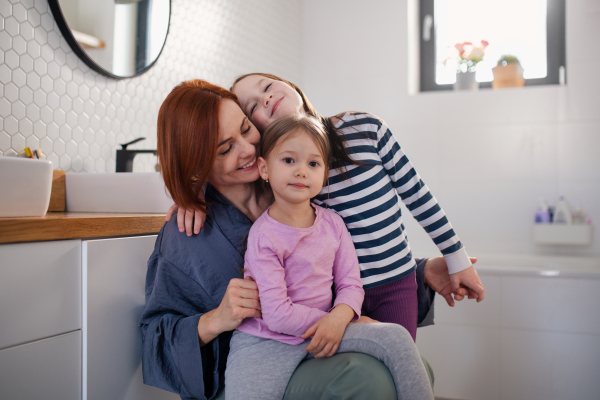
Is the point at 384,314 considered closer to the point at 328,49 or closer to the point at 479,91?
the point at 479,91

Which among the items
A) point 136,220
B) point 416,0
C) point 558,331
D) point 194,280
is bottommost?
point 558,331

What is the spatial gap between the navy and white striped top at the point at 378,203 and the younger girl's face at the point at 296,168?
→ 19cm

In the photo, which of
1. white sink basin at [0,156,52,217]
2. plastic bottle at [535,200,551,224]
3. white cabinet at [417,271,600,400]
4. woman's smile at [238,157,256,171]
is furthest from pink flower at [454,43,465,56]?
white sink basin at [0,156,52,217]

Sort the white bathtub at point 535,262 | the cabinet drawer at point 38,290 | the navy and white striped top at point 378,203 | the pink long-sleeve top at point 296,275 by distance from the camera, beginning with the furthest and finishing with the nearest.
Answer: the white bathtub at point 535,262 < the navy and white striped top at point 378,203 < the pink long-sleeve top at point 296,275 < the cabinet drawer at point 38,290

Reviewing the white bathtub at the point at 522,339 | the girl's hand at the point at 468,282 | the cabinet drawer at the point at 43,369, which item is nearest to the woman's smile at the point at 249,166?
the cabinet drawer at the point at 43,369

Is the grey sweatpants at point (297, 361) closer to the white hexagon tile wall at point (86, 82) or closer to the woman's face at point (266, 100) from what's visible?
the woman's face at point (266, 100)

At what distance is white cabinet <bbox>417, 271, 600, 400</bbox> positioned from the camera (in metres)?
1.99

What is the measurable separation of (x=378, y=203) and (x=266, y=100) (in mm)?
376

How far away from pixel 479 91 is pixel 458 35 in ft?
1.67

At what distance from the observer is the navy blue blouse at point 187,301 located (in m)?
0.97

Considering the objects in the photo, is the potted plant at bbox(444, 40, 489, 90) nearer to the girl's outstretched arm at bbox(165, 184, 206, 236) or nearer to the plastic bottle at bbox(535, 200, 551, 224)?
the plastic bottle at bbox(535, 200, 551, 224)

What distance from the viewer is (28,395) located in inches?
31.7

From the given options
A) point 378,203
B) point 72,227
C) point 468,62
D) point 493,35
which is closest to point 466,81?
point 468,62

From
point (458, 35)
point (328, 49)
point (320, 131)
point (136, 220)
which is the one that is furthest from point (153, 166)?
point (458, 35)
